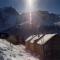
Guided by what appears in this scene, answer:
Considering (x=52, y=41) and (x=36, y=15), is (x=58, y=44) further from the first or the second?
(x=36, y=15)

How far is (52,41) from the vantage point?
3359 cm

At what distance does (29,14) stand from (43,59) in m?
168

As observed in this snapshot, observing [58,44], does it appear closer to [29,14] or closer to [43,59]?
[43,59]

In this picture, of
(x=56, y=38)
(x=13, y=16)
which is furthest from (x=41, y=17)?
(x=56, y=38)

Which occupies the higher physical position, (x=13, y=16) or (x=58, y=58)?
(x=13, y=16)

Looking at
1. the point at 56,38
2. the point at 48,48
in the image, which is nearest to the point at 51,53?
the point at 48,48

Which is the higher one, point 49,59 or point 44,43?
point 44,43

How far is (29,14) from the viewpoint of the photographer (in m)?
198

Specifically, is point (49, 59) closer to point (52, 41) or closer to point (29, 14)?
point (52, 41)

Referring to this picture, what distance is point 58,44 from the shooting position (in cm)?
3350

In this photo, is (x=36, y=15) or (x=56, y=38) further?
(x=36, y=15)

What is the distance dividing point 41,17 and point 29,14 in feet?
54.5

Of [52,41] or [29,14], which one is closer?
[52,41]

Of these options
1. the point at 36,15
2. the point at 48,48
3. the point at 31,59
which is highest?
the point at 36,15
